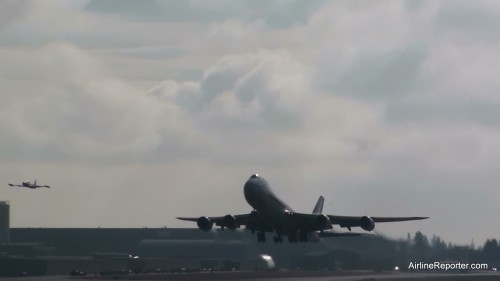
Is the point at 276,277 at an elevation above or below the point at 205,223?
below

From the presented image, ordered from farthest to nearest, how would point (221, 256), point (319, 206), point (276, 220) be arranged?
point (221, 256) → point (319, 206) → point (276, 220)

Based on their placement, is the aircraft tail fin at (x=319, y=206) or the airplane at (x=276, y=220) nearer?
the airplane at (x=276, y=220)

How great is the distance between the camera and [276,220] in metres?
107

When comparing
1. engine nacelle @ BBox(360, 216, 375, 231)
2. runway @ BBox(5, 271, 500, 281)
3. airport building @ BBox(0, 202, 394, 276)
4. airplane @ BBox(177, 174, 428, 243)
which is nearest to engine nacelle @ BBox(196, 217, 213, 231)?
airplane @ BBox(177, 174, 428, 243)

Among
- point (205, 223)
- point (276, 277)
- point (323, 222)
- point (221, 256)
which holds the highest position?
point (221, 256)

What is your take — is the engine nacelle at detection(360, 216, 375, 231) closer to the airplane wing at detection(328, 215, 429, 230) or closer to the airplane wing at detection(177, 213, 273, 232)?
the airplane wing at detection(328, 215, 429, 230)

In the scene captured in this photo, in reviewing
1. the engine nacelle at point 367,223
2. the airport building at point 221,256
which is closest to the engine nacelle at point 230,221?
the engine nacelle at point 367,223

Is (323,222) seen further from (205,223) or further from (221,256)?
(221,256)

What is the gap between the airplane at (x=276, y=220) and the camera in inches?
4099

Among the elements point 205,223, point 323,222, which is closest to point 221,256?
point 205,223

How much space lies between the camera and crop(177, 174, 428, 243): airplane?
104119 millimetres

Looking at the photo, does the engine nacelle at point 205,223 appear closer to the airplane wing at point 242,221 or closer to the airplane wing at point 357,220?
the airplane wing at point 242,221

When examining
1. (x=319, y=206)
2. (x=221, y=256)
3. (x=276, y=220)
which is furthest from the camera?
(x=221, y=256)

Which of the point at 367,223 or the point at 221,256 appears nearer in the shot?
the point at 367,223
